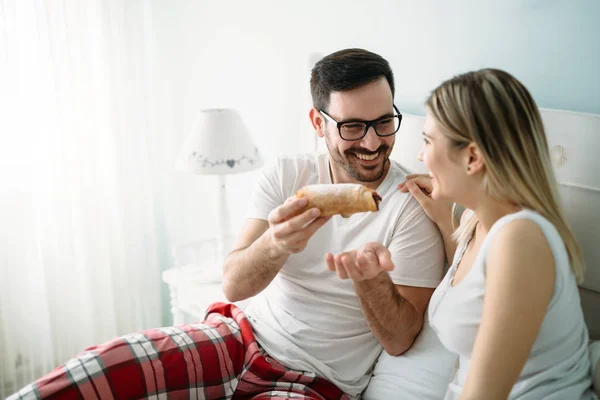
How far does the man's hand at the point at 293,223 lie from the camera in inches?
54.7

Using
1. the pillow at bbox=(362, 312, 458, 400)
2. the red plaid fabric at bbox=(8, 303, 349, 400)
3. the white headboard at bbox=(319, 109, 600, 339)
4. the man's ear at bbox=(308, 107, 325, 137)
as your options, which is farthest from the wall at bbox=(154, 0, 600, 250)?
the red plaid fabric at bbox=(8, 303, 349, 400)

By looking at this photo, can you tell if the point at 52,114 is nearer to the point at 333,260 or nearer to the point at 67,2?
the point at 67,2

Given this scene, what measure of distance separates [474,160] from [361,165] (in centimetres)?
57

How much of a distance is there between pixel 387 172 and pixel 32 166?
63.8 inches

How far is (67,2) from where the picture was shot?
2.52m

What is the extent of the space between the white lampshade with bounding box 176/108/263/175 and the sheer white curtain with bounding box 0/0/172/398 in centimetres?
57

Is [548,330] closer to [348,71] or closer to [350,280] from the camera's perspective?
[350,280]

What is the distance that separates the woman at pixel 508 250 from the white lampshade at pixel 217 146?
1214mm

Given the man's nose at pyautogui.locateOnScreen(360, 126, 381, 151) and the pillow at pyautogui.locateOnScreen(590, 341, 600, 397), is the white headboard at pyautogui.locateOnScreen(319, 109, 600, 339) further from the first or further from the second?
the man's nose at pyautogui.locateOnScreen(360, 126, 381, 151)

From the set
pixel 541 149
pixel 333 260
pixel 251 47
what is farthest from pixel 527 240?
pixel 251 47

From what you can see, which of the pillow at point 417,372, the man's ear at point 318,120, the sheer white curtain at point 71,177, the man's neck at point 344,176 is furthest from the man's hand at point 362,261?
the sheer white curtain at point 71,177

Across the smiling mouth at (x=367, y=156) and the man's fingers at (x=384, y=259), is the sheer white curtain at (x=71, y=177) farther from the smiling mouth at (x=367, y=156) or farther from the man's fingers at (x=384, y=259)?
the man's fingers at (x=384, y=259)

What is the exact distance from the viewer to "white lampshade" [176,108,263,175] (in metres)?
2.39

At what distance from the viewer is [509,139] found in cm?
112
